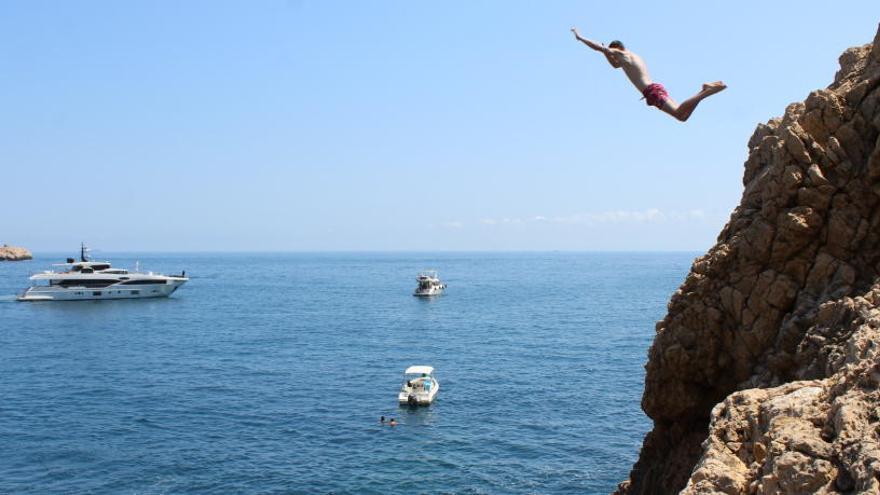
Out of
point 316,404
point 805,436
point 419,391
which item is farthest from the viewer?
point 316,404

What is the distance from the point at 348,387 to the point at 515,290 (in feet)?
328

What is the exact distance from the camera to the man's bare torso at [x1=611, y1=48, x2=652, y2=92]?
12.0 meters

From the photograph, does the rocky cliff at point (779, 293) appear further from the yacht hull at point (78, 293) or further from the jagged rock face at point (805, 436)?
the yacht hull at point (78, 293)

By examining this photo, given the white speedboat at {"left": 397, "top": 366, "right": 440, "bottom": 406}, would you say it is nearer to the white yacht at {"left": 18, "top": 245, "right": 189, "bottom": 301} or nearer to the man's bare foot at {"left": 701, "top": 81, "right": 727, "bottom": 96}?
the man's bare foot at {"left": 701, "top": 81, "right": 727, "bottom": 96}

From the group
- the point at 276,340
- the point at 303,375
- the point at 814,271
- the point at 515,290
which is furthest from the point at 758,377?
the point at 515,290

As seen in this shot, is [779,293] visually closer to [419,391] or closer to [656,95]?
[656,95]

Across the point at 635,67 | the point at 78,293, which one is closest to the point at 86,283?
the point at 78,293

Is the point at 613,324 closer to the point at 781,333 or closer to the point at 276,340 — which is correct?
the point at 276,340

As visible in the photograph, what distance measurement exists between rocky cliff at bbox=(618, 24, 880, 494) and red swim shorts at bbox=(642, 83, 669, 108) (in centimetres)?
461

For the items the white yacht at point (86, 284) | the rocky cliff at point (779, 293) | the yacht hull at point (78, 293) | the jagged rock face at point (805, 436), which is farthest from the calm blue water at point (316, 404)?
the jagged rock face at point (805, 436)

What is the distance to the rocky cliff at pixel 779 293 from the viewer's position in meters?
12.5

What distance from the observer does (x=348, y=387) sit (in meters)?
54.1

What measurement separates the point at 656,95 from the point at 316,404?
4102cm

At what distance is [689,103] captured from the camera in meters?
11.6
